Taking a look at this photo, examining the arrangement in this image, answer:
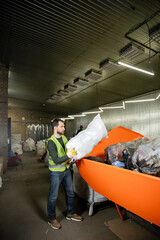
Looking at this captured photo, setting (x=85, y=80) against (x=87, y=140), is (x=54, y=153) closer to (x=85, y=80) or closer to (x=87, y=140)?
(x=87, y=140)

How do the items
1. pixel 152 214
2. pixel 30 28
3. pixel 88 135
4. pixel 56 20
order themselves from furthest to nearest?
pixel 30 28
pixel 56 20
pixel 88 135
pixel 152 214

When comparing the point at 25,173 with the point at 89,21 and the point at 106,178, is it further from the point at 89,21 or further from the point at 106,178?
the point at 89,21

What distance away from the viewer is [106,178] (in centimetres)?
155

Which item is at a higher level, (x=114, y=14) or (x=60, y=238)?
(x=114, y=14)

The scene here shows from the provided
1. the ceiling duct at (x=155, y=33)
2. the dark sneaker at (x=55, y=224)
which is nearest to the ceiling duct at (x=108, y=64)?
the ceiling duct at (x=155, y=33)

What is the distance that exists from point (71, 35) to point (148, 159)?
3.43m

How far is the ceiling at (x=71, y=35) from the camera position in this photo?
273cm

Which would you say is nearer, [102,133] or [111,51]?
[102,133]

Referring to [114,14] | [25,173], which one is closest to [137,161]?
[114,14]

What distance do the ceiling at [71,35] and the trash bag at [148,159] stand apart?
2.71 metres

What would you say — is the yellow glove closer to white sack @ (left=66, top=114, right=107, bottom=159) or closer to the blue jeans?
white sack @ (left=66, top=114, right=107, bottom=159)

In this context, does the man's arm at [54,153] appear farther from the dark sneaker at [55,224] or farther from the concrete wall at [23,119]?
the concrete wall at [23,119]

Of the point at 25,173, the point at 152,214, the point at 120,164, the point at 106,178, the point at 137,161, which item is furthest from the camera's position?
the point at 25,173

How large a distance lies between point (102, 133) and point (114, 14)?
254 cm
